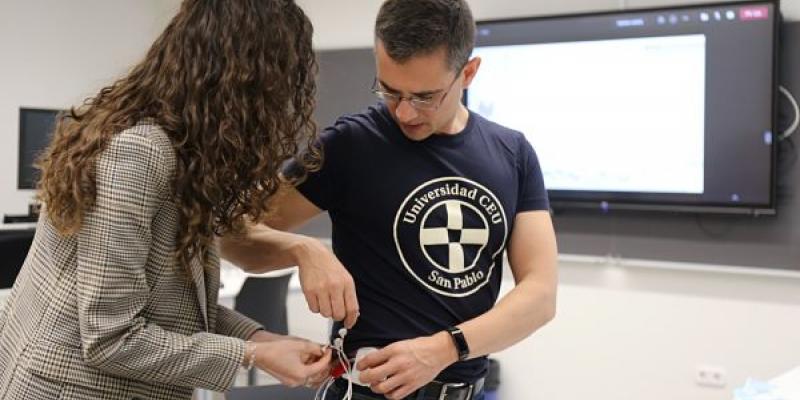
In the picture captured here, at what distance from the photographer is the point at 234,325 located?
52.9 inches

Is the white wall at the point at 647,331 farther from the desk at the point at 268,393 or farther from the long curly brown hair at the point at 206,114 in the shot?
the long curly brown hair at the point at 206,114

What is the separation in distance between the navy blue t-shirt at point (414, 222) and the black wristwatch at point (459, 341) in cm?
9

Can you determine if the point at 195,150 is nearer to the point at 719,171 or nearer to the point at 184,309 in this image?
the point at 184,309

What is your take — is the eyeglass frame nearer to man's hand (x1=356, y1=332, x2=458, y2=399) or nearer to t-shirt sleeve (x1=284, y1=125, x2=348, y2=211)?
t-shirt sleeve (x1=284, y1=125, x2=348, y2=211)

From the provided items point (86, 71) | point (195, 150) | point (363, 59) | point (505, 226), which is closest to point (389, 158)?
point (505, 226)

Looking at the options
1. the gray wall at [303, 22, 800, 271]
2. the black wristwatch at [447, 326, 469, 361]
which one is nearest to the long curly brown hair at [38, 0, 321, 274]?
the black wristwatch at [447, 326, 469, 361]

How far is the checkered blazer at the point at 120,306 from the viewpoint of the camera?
1062 mm

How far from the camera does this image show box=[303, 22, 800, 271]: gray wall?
11.1 feet

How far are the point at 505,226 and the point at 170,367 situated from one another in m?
0.63

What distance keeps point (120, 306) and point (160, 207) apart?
15 cm

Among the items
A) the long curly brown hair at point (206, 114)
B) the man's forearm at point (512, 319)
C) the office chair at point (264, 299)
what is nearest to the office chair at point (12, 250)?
the office chair at point (264, 299)

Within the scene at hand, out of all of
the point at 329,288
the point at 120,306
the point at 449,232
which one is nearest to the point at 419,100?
the point at 449,232

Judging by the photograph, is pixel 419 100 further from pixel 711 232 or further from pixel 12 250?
pixel 12 250

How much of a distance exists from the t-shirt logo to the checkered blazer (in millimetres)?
350
